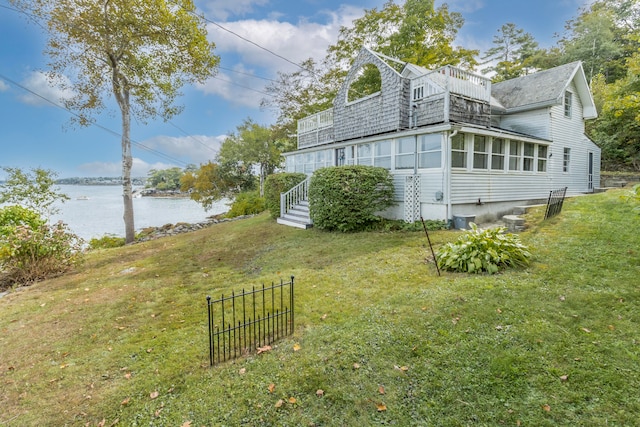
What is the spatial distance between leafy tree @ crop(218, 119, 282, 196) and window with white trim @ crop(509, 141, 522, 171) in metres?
18.3

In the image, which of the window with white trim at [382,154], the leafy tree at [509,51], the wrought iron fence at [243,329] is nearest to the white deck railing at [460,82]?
the window with white trim at [382,154]

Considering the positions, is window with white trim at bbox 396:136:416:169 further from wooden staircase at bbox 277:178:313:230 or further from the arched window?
the arched window

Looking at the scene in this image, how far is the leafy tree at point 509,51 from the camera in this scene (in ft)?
102

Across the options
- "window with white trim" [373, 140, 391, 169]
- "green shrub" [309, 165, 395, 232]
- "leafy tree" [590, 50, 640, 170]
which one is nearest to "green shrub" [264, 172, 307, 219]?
"green shrub" [309, 165, 395, 232]

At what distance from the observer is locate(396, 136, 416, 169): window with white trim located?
1029 centimetres

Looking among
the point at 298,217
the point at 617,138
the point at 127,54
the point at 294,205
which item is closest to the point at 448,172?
the point at 298,217

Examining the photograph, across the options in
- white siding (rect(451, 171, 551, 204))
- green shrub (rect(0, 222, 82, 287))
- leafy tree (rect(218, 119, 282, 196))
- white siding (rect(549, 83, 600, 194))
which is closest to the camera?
green shrub (rect(0, 222, 82, 287))

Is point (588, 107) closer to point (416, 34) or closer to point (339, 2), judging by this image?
point (416, 34)

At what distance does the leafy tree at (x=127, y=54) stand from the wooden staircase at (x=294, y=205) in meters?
6.80

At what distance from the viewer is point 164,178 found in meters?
44.3

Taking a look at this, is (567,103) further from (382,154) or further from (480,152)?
(382,154)

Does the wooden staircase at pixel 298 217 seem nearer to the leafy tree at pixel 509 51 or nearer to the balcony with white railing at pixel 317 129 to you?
the balcony with white railing at pixel 317 129

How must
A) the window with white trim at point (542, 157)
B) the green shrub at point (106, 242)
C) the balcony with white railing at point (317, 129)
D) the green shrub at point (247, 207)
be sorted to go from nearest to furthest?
the window with white trim at point (542, 157), the green shrub at point (106, 242), the balcony with white railing at point (317, 129), the green shrub at point (247, 207)

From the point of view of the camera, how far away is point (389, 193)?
10414 mm
